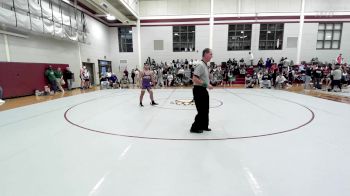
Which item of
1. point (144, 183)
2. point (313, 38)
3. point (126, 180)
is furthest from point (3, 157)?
point (313, 38)

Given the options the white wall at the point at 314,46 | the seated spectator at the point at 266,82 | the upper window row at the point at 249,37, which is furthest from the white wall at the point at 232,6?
the seated spectator at the point at 266,82

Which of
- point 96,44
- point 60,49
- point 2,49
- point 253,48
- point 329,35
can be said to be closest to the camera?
point 2,49

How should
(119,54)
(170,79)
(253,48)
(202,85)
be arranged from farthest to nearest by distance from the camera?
(119,54), (253,48), (170,79), (202,85)

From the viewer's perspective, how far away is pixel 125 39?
1997cm

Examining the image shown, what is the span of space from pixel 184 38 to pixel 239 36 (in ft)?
17.4

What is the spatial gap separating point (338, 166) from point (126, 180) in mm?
2731

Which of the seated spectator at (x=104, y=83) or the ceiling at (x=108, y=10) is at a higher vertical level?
the ceiling at (x=108, y=10)

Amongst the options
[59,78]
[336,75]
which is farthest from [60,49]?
[336,75]

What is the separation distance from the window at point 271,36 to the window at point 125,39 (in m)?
12.9

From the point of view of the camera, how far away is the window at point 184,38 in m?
19.2

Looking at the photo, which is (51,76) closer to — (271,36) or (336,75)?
(336,75)

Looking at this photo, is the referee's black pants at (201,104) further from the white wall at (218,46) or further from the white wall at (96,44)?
the white wall at (218,46)

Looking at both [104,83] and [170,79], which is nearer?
[104,83]

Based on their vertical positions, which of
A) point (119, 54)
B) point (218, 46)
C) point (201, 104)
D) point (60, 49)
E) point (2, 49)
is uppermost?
point (218, 46)
